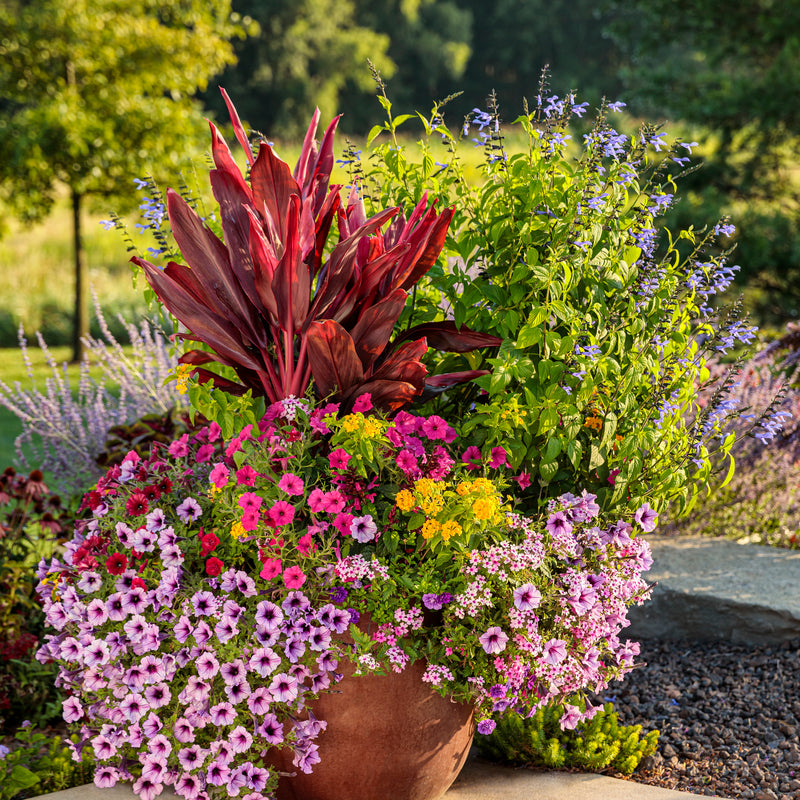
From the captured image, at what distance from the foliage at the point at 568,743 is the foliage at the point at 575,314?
2.22 ft

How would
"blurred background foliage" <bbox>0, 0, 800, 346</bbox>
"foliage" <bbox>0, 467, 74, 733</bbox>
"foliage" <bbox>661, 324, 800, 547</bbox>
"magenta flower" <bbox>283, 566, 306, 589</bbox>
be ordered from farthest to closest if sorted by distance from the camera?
"blurred background foliage" <bbox>0, 0, 800, 346</bbox>
"foliage" <bbox>661, 324, 800, 547</bbox>
"foliage" <bbox>0, 467, 74, 733</bbox>
"magenta flower" <bbox>283, 566, 306, 589</bbox>

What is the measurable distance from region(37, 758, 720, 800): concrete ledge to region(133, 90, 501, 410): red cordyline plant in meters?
1.10

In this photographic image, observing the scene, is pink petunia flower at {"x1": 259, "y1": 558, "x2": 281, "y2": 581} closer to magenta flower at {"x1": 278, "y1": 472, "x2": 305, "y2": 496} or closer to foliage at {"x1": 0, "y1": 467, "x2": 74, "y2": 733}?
magenta flower at {"x1": 278, "y1": 472, "x2": 305, "y2": 496}

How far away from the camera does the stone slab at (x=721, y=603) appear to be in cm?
339

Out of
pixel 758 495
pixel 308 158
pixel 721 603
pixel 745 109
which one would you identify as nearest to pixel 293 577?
pixel 308 158

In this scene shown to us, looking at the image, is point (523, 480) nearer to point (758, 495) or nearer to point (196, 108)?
point (758, 495)

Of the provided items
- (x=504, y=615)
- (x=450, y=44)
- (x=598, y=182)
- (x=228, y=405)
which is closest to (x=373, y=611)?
(x=504, y=615)

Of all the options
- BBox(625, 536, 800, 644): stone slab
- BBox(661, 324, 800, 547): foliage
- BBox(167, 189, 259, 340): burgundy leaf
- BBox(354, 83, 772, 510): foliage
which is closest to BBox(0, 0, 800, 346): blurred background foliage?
BBox(661, 324, 800, 547): foliage

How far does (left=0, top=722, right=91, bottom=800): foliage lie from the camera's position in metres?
2.30

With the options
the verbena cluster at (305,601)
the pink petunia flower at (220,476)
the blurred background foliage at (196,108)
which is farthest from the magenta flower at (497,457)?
the blurred background foliage at (196,108)

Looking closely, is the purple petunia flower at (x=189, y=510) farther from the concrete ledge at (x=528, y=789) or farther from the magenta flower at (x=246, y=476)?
the concrete ledge at (x=528, y=789)

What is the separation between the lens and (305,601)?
205cm

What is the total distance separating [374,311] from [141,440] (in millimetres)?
1685

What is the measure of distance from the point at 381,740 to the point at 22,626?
1654 mm
